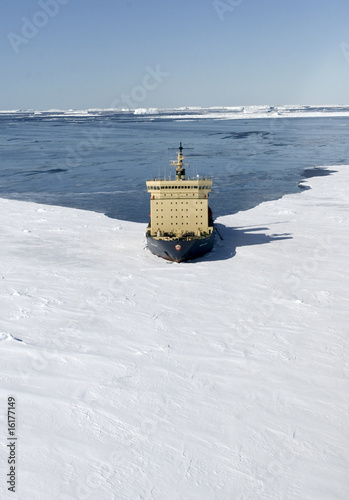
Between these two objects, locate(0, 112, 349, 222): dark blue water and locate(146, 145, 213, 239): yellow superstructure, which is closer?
locate(146, 145, 213, 239): yellow superstructure

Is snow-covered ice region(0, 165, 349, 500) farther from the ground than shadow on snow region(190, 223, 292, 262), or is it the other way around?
shadow on snow region(190, 223, 292, 262)

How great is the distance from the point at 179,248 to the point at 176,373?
9799 mm

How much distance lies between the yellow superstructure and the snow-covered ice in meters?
2.02

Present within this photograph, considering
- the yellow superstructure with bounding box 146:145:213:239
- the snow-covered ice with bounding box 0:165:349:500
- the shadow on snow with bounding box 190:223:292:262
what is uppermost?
the yellow superstructure with bounding box 146:145:213:239

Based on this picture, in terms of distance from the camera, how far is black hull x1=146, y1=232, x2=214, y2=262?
2159 cm

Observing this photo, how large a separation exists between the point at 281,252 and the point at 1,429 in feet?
55.1

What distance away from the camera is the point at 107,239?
25.6 meters

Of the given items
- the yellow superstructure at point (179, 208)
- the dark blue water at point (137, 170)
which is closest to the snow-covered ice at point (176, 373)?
the yellow superstructure at point (179, 208)

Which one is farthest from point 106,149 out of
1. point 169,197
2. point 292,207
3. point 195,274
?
point 195,274

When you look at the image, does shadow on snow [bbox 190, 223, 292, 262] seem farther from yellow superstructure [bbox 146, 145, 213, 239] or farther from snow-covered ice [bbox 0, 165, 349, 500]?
yellow superstructure [bbox 146, 145, 213, 239]

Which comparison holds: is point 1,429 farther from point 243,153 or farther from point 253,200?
point 243,153

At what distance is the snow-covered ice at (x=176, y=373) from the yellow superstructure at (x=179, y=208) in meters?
2.02

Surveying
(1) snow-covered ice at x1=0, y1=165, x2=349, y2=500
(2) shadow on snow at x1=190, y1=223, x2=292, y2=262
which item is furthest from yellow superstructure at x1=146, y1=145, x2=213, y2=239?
(1) snow-covered ice at x1=0, y1=165, x2=349, y2=500

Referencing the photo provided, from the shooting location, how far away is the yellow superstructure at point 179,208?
24.0 m
